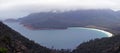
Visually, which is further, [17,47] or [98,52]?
[98,52]

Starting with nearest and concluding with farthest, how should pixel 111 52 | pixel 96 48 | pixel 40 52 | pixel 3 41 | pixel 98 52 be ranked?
pixel 3 41 → pixel 40 52 → pixel 111 52 → pixel 98 52 → pixel 96 48

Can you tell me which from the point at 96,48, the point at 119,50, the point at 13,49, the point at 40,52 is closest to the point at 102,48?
the point at 96,48

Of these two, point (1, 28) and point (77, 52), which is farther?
point (77, 52)

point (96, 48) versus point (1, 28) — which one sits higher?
point (1, 28)

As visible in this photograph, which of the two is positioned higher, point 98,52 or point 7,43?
point 7,43

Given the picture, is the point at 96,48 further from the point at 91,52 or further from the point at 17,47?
the point at 17,47

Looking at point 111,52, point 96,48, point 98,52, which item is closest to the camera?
point 111,52

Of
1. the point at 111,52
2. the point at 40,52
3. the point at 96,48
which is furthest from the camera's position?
the point at 96,48

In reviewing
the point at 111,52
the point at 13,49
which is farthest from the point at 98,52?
the point at 13,49

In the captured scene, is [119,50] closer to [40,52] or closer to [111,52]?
[111,52]
